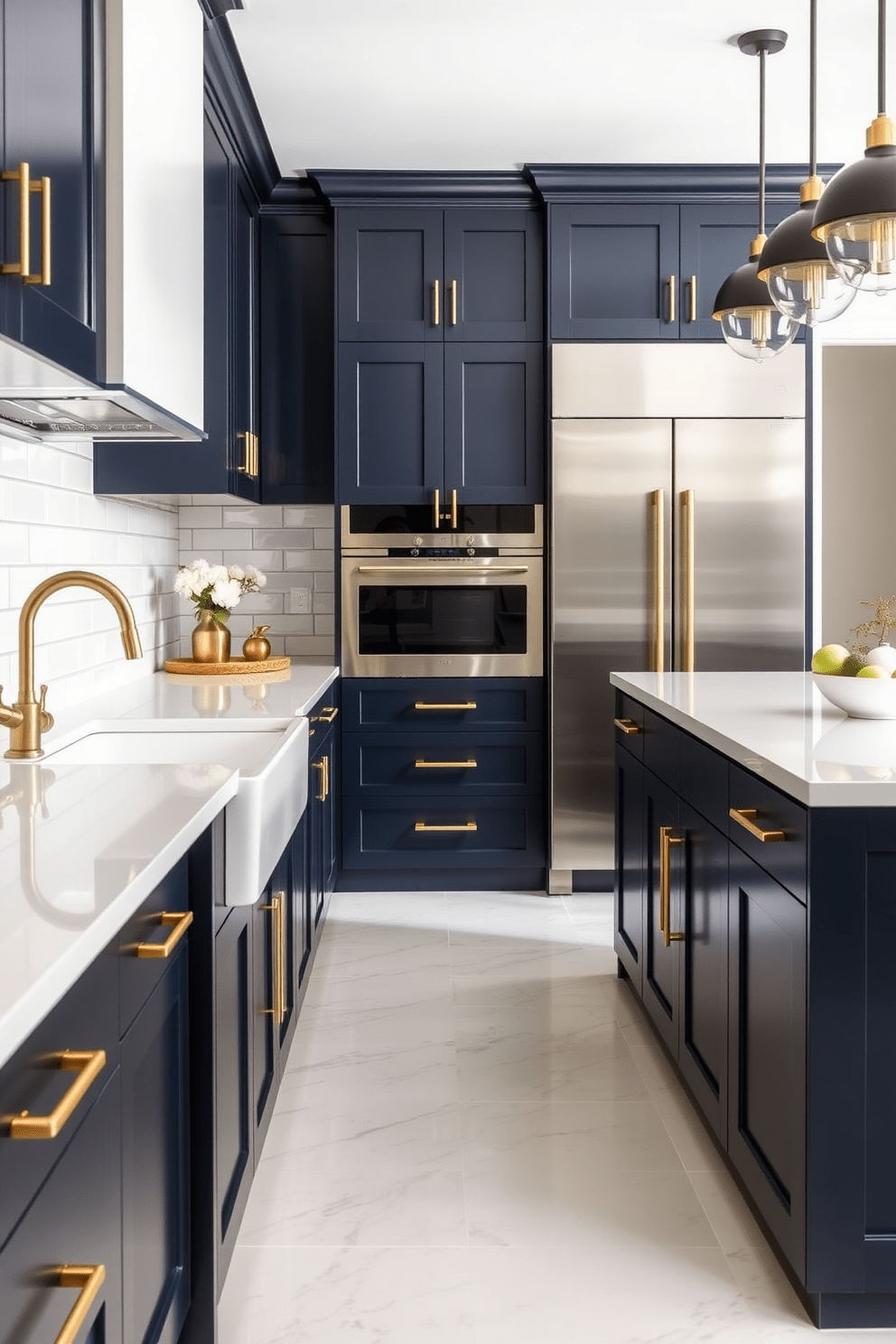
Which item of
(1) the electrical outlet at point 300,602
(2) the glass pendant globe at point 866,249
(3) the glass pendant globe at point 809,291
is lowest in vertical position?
(1) the electrical outlet at point 300,602

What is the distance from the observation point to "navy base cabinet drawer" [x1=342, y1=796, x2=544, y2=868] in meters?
4.49

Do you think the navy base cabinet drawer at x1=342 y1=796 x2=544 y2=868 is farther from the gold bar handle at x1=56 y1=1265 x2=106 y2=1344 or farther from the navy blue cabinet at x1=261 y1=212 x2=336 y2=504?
→ the gold bar handle at x1=56 y1=1265 x2=106 y2=1344

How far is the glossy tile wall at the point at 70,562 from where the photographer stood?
8.25 feet

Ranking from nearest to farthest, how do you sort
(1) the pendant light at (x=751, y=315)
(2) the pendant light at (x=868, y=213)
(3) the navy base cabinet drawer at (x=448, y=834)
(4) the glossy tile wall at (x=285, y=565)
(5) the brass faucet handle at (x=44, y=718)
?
1. (2) the pendant light at (x=868, y=213)
2. (5) the brass faucet handle at (x=44, y=718)
3. (1) the pendant light at (x=751, y=315)
4. (3) the navy base cabinet drawer at (x=448, y=834)
5. (4) the glossy tile wall at (x=285, y=565)

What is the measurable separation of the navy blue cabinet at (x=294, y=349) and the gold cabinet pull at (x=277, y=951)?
93.7 inches

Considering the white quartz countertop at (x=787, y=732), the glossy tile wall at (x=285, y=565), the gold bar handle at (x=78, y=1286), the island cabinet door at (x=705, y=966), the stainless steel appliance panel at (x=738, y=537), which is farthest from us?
the glossy tile wall at (x=285, y=565)

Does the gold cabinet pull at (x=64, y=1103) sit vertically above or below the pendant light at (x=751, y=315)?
below

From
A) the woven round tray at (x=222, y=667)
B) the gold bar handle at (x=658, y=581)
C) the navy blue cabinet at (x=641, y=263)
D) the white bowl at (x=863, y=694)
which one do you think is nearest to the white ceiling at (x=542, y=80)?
the navy blue cabinet at (x=641, y=263)

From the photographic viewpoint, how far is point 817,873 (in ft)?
5.75

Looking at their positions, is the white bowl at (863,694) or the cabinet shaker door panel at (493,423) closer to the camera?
the white bowl at (863,694)

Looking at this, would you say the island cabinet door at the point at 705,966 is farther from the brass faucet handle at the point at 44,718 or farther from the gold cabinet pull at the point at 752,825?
the brass faucet handle at the point at 44,718

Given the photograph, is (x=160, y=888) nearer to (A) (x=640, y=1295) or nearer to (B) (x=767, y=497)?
(A) (x=640, y=1295)

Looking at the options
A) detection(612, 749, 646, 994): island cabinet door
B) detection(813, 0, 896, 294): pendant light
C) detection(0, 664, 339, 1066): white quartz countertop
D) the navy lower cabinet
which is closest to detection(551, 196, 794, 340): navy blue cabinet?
the navy lower cabinet

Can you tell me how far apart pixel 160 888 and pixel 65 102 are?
1162mm
